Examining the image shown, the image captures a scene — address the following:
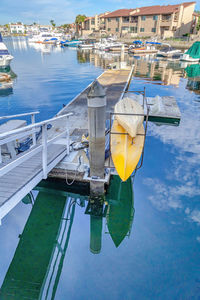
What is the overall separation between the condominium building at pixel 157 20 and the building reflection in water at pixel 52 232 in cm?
8076

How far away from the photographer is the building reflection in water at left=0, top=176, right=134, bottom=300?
5.29m

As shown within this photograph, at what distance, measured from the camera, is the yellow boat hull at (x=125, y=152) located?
7.29 m

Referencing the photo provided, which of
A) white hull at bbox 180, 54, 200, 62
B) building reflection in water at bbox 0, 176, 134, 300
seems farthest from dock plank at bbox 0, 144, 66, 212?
white hull at bbox 180, 54, 200, 62

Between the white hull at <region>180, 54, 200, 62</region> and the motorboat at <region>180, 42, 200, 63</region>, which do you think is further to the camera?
the white hull at <region>180, 54, 200, 62</region>

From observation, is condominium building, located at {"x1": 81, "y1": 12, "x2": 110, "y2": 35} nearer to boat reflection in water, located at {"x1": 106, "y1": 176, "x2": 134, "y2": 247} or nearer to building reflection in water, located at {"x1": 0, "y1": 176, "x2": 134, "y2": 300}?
boat reflection in water, located at {"x1": 106, "y1": 176, "x2": 134, "y2": 247}

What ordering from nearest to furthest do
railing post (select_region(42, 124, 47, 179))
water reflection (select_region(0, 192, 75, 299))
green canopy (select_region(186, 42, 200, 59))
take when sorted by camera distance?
water reflection (select_region(0, 192, 75, 299)), railing post (select_region(42, 124, 47, 179)), green canopy (select_region(186, 42, 200, 59))

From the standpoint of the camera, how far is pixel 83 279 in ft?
18.1

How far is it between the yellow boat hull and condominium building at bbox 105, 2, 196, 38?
7938cm

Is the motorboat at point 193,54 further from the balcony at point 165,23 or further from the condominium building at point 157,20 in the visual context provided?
the balcony at point 165,23

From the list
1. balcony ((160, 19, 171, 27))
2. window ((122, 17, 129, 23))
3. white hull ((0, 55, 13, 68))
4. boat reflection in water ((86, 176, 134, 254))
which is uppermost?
window ((122, 17, 129, 23))

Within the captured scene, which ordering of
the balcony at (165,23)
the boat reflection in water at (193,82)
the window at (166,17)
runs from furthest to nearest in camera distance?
the balcony at (165,23)
the window at (166,17)
the boat reflection in water at (193,82)

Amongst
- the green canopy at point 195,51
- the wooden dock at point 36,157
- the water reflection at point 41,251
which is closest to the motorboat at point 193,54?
the green canopy at point 195,51

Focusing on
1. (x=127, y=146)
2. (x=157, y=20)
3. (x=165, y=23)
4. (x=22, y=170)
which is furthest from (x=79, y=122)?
(x=157, y=20)

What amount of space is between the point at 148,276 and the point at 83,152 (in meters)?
5.18
